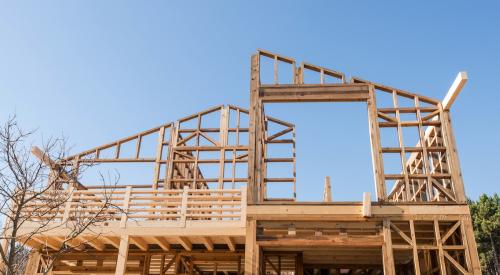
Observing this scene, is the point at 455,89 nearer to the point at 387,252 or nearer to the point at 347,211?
the point at 347,211

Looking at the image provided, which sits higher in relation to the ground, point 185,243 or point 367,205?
point 367,205

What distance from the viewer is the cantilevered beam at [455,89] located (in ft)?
41.9

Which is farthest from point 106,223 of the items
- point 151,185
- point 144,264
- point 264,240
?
point 151,185

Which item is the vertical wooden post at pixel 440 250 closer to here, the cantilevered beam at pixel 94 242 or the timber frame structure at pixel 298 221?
the timber frame structure at pixel 298 221

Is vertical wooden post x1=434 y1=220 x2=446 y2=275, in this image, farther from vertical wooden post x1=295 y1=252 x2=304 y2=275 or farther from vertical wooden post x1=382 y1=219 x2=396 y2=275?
vertical wooden post x1=295 y1=252 x2=304 y2=275

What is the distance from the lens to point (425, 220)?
40.3 ft

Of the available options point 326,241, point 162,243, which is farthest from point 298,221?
point 162,243

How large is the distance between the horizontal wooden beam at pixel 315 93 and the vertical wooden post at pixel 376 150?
32cm

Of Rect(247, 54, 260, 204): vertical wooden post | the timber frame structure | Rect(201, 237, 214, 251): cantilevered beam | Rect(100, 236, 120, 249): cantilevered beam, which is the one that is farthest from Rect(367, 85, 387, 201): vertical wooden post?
Rect(100, 236, 120, 249): cantilevered beam

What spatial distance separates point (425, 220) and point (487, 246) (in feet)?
92.5

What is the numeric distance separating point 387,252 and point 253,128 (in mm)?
5344

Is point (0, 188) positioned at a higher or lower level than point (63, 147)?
lower

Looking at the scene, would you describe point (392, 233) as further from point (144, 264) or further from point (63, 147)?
point (63, 147)

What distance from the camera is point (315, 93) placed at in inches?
566
